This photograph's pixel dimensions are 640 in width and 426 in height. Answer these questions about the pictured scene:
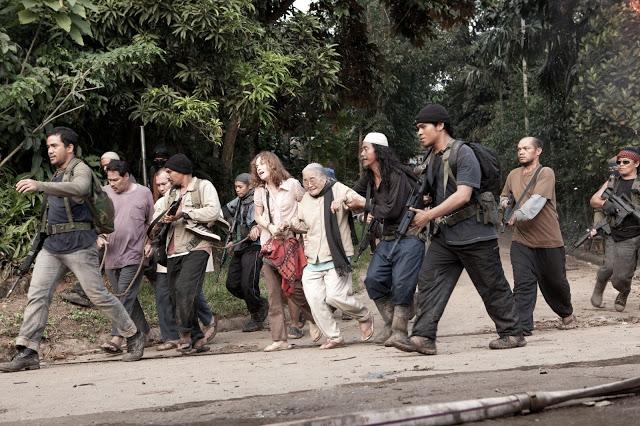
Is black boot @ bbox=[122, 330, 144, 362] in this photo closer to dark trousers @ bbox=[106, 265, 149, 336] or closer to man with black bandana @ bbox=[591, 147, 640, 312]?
dark trousers @ bbox=[106, 265, 149, 336]

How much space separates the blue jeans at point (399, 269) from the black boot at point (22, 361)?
2.90 metres

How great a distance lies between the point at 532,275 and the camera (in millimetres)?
9891

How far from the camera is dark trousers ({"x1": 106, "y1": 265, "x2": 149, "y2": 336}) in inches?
403

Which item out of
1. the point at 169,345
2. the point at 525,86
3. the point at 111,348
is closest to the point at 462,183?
the point at 169,345

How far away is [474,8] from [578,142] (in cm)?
662

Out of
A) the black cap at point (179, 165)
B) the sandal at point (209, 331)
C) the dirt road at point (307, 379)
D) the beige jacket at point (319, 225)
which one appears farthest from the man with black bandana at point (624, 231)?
the black cap at point (179, 165)

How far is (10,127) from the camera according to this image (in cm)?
1284

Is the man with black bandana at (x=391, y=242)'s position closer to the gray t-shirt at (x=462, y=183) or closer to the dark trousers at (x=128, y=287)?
the gray t-shirt at (x=462, y=183)

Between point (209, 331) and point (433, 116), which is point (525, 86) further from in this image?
point (433, 116)

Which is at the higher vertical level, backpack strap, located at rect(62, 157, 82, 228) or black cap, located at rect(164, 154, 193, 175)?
black cap, located at rect(164, 154, 193, 175)

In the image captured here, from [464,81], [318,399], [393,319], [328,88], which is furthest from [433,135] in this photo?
[464,81]

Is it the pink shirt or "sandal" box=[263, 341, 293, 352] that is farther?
the pink shirt

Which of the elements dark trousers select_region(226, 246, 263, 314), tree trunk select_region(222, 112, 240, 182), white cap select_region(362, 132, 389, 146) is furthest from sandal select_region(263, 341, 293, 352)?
tree trunk select_region(222, 112, 240, 182)

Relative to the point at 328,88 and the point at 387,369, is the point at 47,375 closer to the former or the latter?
the point at 387,369
